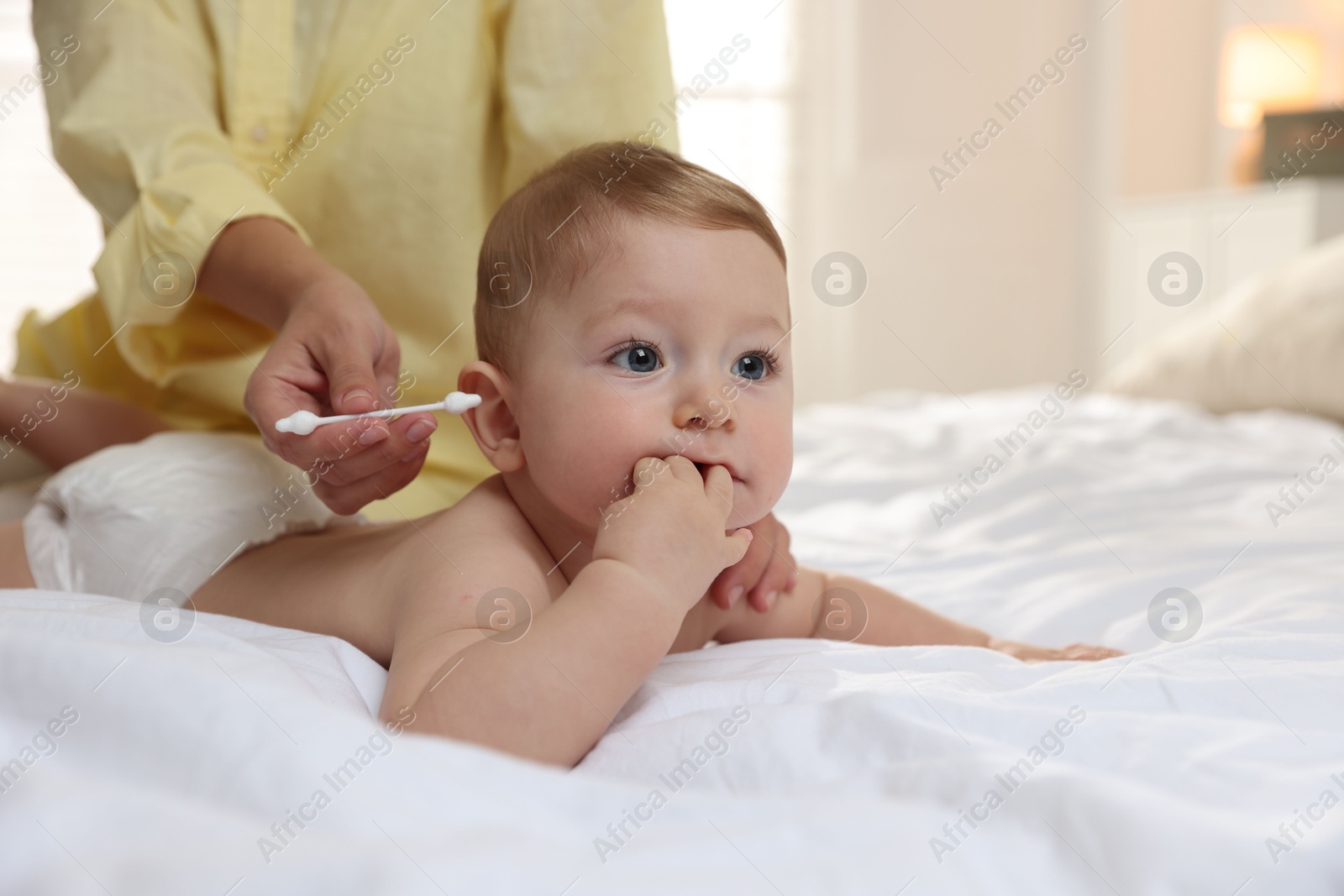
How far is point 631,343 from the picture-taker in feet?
2.29

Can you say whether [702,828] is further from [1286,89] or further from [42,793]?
[1286,89]

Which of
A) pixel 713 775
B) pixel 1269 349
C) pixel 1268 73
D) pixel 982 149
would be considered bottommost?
pixel 1269 349

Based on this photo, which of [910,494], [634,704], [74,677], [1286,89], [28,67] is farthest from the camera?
[1286,89]

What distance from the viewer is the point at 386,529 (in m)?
0.79

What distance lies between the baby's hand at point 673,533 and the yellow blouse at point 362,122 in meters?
0.40

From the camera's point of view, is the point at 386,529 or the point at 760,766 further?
the point at 386,529

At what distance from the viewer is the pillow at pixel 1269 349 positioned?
1790 mm

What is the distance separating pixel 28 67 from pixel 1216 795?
3805mm

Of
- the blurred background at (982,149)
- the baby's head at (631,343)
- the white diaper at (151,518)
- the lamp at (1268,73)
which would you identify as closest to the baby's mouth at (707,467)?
the baby's head at (631,343)

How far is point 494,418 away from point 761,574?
0.24 metres

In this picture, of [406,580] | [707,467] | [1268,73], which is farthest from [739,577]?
[1268,73]

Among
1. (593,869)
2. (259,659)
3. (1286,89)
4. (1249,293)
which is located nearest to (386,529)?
(259,659)

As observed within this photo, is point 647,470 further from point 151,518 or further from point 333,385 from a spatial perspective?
point 151,518

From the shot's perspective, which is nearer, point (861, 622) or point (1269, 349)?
point (861, 622)
